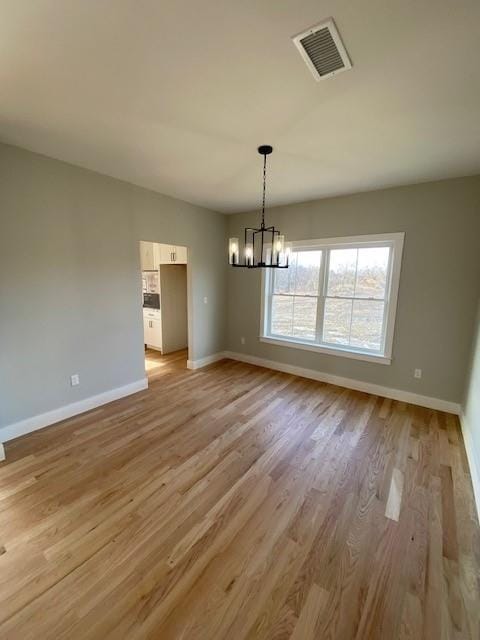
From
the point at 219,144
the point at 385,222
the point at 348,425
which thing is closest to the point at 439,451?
the point at 348,425

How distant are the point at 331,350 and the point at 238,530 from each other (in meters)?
2.87

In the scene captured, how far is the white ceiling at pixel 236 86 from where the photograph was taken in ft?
3.93

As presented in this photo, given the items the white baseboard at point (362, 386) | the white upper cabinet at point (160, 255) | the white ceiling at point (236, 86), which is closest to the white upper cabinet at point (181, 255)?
the white upper cabinet at point (160, 255)

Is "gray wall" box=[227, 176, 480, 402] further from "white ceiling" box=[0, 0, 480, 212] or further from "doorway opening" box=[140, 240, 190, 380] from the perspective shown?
"doorway opening" box=[140, 240, 190, 380]

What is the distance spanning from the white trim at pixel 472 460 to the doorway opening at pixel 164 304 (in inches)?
155

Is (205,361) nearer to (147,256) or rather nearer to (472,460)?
(147,256)

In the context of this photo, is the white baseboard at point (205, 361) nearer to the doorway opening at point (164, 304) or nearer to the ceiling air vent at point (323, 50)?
the doorway opening at point (164, 304)

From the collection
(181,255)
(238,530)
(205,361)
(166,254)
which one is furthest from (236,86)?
(205,361)

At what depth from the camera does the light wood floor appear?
49.7 inches

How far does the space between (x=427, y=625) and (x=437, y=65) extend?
9.24ft

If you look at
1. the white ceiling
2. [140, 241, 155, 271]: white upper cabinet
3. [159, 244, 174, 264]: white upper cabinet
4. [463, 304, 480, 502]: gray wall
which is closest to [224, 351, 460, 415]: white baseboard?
[463, 304, 480, 502]: gray wall

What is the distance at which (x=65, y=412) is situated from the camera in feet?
9.74

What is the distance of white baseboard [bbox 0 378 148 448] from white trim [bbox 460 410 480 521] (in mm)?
3612

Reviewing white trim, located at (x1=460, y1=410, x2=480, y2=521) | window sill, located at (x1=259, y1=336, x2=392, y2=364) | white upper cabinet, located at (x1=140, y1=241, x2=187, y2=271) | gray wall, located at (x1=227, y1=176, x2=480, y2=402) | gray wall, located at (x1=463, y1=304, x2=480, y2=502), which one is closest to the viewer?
white trim, located at (x1=460, y1=410, x2=480, y2=521)
